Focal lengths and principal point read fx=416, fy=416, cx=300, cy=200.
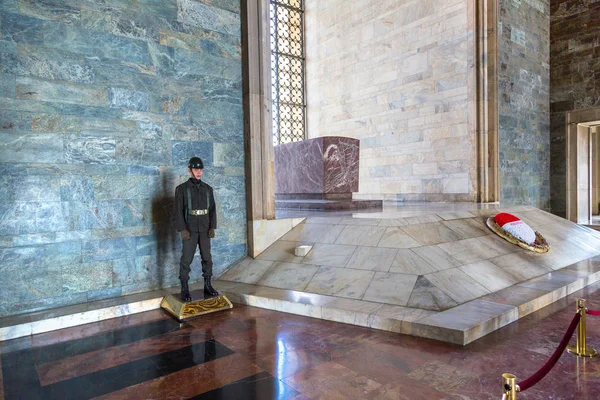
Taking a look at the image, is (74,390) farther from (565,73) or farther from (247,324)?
(565,73)

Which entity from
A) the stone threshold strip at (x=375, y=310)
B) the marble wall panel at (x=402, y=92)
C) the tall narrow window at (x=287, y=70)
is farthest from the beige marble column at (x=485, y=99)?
the tall narrow window at (x=287, y=70)

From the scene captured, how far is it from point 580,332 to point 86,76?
5.57m

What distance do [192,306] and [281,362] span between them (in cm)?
171


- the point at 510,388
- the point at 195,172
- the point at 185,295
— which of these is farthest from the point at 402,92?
the point at 510,388

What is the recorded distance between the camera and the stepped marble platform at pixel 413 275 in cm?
404

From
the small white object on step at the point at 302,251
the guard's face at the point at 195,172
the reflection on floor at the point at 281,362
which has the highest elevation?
the guard's face at the point at 195,172

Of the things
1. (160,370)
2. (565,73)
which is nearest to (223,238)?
(160,370)

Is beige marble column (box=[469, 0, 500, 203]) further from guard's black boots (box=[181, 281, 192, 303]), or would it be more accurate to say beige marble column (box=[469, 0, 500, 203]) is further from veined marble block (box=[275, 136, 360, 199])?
guard's black boots (box=[181, 281, 192, 303])

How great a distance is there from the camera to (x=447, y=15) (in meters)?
10.6

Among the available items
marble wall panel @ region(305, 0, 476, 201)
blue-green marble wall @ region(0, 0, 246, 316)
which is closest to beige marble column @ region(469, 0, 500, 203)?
marble wall panel @ region(305, 0, 476, 201)

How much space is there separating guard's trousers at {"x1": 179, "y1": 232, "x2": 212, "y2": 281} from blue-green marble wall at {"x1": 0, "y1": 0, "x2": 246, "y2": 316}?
Answer: 0.68 m

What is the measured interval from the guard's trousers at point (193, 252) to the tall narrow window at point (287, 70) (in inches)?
397

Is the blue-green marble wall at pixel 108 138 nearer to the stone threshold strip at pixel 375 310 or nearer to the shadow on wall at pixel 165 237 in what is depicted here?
the shadow on wall at pixel 165 237

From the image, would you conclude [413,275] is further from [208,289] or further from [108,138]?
[108,138]
